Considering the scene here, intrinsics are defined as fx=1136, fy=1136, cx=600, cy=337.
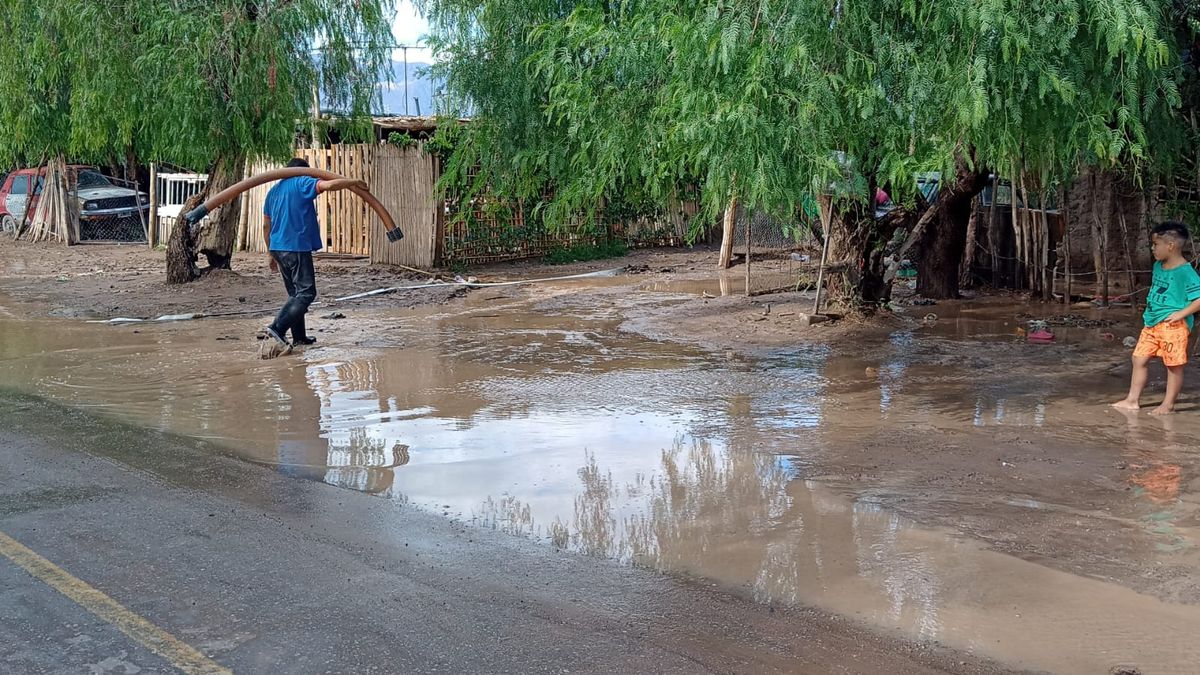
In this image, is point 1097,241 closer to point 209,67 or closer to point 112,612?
point 209,67

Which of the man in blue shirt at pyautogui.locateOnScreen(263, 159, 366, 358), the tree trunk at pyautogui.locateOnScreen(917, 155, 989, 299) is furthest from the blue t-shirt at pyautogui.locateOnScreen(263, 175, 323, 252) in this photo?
the tree trunk at pyautogui.locateOnScreen(917, 155, 989, 299)

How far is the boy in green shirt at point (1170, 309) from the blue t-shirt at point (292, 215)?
23.1ft

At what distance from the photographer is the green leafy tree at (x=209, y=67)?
14367mm

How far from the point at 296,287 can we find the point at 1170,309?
7.43 m

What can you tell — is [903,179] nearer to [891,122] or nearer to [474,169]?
[891,122]

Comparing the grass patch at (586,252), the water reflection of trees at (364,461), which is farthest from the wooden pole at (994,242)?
the water reflection of trees at (364,461)

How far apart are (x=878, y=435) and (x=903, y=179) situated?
1.85 metres

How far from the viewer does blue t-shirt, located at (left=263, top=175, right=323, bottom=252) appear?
10.6m

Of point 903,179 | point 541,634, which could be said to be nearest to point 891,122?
point 903,179

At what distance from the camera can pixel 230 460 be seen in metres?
6.98

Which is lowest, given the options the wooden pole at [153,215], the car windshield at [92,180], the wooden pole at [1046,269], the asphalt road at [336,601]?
the asphalt road at [336,601]

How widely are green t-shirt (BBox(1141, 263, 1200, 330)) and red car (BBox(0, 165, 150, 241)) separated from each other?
853 inches

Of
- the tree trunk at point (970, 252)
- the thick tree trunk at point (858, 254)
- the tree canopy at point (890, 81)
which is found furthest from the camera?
the tree trunk at point (970, 252)

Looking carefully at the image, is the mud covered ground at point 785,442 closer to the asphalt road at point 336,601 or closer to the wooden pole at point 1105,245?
the asphalt road at point 336,601
